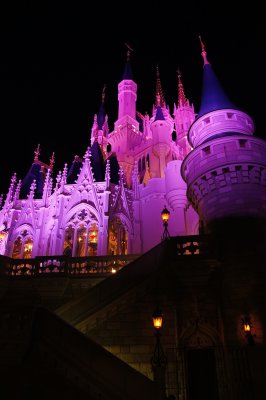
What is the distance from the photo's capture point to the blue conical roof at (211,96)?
2150 cm

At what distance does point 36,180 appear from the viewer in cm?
3562

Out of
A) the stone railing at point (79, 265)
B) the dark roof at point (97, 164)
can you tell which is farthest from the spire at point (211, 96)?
the dark roof at point (97, 164)

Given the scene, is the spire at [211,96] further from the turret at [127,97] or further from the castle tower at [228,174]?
the turret at [127,97]

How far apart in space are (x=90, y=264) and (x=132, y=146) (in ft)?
86.5

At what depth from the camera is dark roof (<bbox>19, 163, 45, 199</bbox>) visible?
32.9m

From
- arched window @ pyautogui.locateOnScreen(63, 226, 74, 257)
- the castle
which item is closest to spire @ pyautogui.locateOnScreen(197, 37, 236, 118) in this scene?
the castle

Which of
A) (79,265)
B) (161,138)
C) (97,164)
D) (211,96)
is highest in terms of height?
(161,138)

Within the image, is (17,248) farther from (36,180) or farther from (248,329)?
(248,329)

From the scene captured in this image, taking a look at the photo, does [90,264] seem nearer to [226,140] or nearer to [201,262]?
[201,262]

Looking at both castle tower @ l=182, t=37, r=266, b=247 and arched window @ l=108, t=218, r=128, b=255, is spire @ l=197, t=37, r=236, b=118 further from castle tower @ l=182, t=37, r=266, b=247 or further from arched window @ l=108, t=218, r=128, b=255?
arched window @ l=108, t=218, r=128, b=255

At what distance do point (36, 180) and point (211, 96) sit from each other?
19.8 m

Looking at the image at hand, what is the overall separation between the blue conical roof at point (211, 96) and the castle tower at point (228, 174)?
1.01 ft

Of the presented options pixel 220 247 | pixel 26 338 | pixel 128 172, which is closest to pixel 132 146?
pixel 128 172

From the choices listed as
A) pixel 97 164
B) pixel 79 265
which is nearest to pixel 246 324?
pixel 79 265
